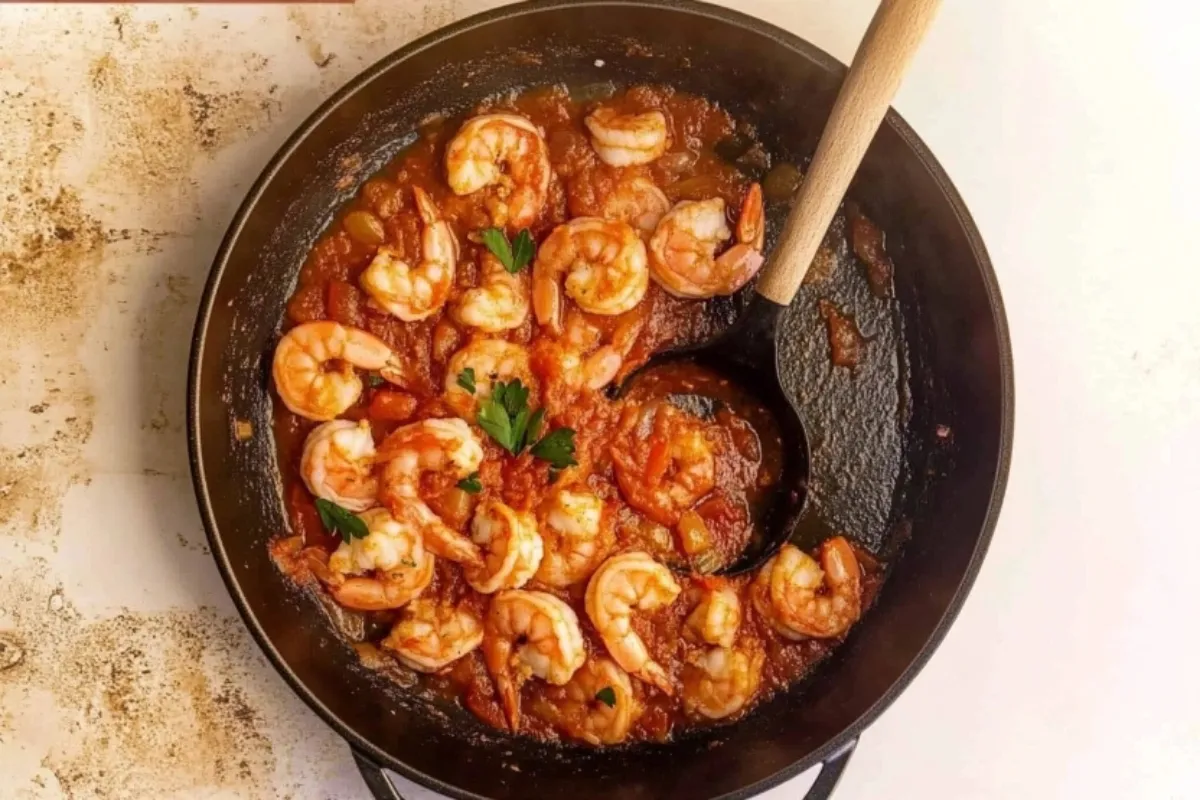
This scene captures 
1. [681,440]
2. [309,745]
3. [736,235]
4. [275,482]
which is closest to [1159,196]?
[736,235]

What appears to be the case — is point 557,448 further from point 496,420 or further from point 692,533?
point 692,533

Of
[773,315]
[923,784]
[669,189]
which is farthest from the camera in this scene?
[923,784]

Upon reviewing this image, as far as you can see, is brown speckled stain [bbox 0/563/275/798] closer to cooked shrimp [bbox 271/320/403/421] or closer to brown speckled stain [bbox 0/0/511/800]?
brown speckled stain [bbox 0/0/511/800]

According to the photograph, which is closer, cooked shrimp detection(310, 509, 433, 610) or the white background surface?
cooked shrimp detection(310, 509, 433, 610)

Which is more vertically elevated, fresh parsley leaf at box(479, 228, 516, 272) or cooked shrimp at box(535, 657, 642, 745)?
fresh parsley leaf at box(479, 228, 516, 272)

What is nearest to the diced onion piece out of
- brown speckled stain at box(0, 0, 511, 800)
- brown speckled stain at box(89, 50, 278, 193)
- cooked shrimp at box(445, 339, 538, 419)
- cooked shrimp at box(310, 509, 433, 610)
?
cooked shrimp at box(445, 339, 538, 419)

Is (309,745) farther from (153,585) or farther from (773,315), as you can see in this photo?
(773,315)

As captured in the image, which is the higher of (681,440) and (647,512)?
(681,440)
